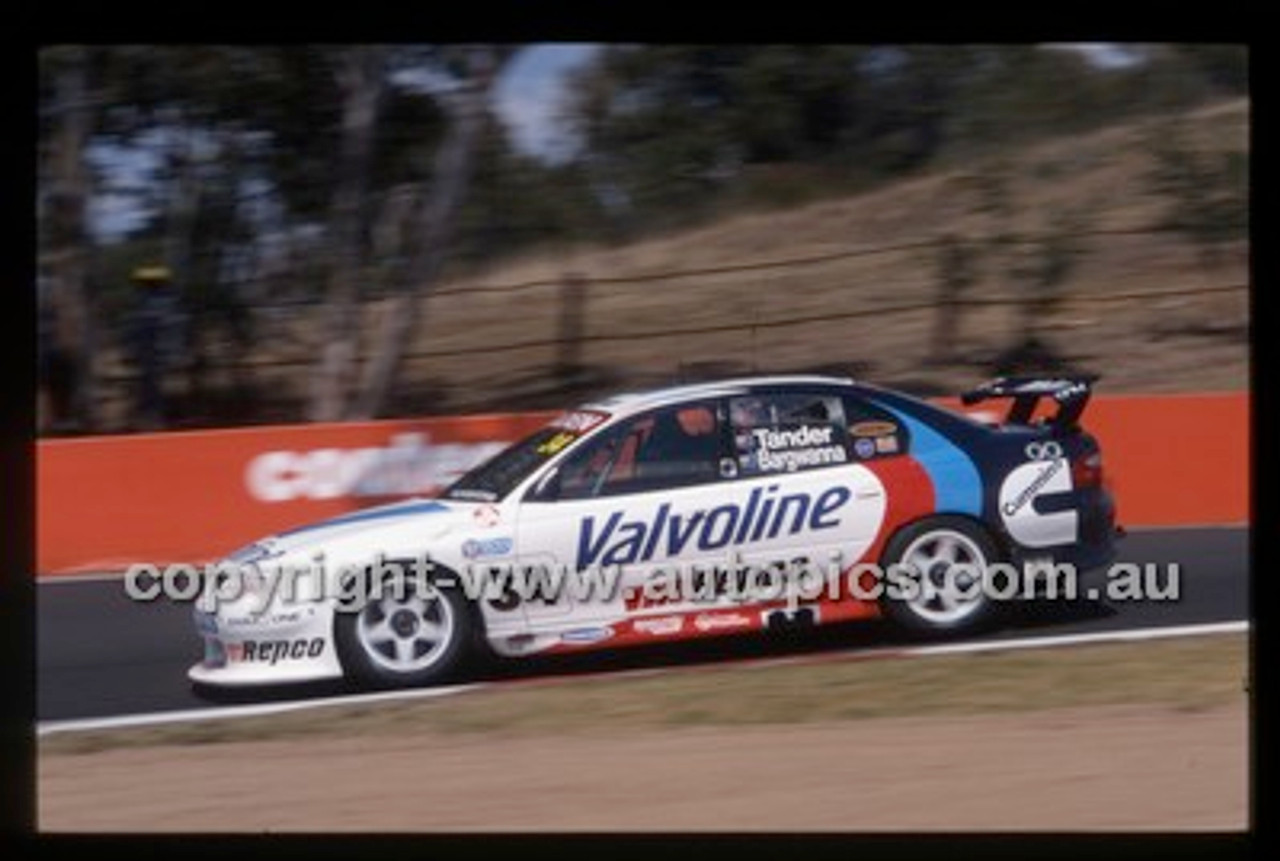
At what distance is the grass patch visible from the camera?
405 inches

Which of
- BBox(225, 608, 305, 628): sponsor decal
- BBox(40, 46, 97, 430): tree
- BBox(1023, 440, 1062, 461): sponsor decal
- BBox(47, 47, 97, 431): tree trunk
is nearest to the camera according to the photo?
BBox(225, 608, 305, 628): sponsor decal

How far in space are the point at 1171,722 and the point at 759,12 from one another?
411 cm

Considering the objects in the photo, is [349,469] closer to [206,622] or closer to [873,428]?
[206,622]

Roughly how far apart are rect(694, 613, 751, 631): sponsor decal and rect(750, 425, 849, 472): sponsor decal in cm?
77

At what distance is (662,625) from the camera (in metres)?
11.1

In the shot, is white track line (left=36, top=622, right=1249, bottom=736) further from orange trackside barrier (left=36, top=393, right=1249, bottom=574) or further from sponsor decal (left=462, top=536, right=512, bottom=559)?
orange trackside barrier (left=36, top=393, right=1249, bottom=574)

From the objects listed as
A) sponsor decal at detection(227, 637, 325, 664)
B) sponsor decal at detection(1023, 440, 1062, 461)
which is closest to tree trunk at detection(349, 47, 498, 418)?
sponsor decal at detection(227, 637, 325, 664)

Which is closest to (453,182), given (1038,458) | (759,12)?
(1038,458)

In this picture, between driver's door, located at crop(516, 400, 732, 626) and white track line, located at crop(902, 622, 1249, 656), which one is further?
white track line, located at crop(902, 622, 1249, 656)

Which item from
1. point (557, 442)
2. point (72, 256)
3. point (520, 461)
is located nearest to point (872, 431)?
point (557, 442)

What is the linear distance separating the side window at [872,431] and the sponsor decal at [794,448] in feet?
0.34

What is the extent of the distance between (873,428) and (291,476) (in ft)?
15.8

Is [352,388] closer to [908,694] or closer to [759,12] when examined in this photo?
[908,694]

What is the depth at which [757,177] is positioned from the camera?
1952 centimetres
